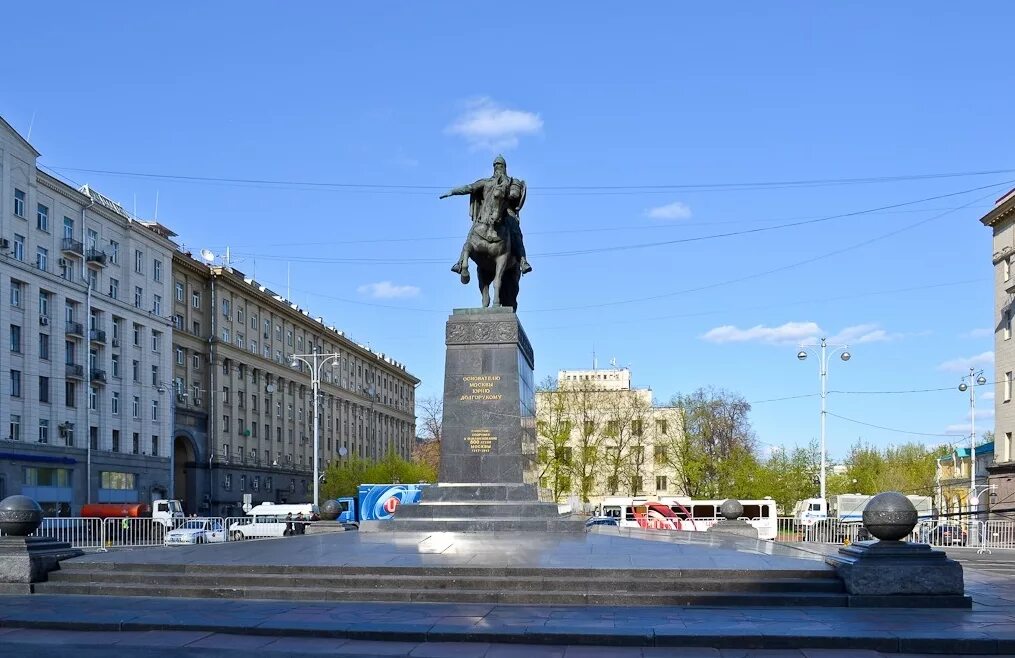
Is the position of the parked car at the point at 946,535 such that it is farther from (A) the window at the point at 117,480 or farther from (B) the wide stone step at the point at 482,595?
(A) the window at the point at 117,480

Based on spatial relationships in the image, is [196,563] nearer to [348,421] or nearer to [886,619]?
[886,619]

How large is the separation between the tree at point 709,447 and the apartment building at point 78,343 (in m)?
37.3

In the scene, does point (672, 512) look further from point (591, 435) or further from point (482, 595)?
point (482, 595)

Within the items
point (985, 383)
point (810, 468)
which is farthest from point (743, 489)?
point (985, 383)

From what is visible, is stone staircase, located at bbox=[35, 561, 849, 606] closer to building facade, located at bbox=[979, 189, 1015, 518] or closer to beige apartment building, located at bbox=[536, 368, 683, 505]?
building facade, located at bbox=[979, 189, 1015, 518]

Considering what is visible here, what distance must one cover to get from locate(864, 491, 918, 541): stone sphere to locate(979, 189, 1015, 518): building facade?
4941 cm

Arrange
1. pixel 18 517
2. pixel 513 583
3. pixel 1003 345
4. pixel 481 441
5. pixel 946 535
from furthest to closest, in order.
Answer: pixel 1003 345, pixel 946 535, pixel 481 441, pixel 18 517, pixel 513 583

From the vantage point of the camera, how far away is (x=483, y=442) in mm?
20516

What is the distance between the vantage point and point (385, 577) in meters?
13.4

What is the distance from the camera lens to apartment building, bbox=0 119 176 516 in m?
56.0

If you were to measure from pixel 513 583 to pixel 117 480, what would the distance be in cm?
5795

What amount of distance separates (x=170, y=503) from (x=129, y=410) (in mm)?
14414

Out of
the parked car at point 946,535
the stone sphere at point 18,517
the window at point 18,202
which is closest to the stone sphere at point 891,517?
the stone sphere at point 18,517

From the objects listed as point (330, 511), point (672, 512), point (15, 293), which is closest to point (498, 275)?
point (330, 511)
